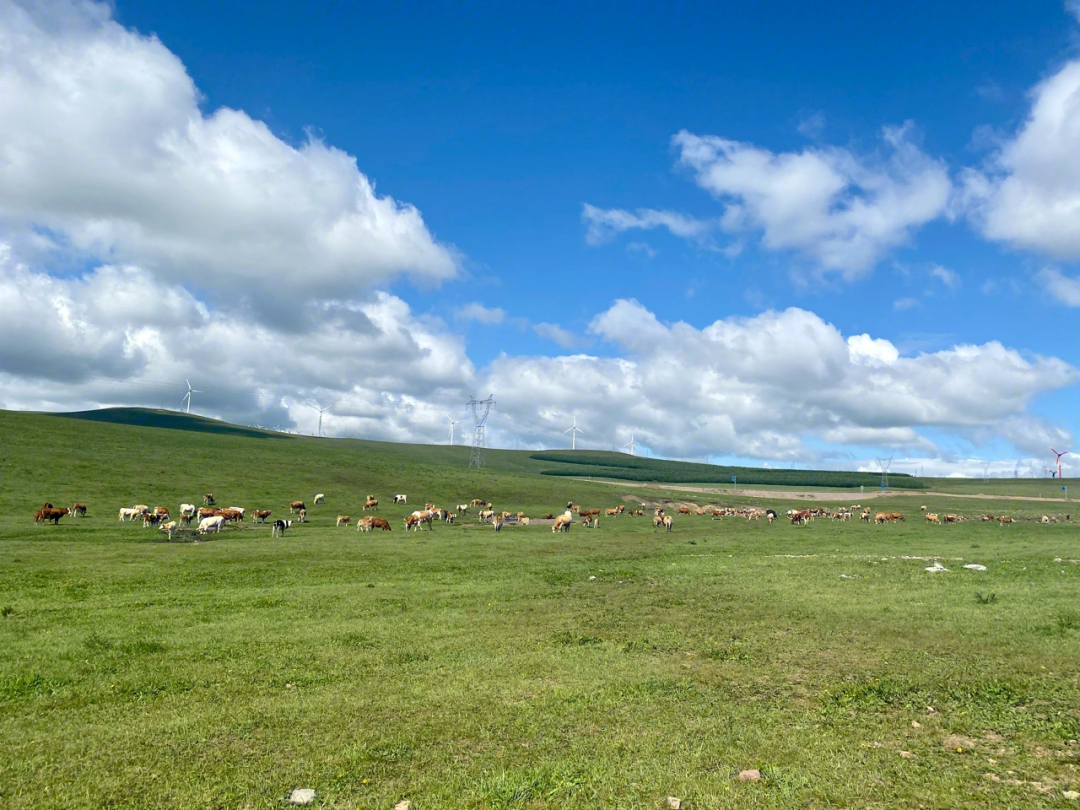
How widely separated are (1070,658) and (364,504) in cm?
6863

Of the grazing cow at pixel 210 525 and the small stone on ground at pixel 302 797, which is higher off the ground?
the small stone on ground at pixel 302 797

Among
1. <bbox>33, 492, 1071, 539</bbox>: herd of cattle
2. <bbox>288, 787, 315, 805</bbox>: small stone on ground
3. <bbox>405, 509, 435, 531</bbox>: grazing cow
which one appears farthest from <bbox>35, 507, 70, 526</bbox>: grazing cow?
<bbox>288, 787, 315, 805</bbox>: small stone on ground

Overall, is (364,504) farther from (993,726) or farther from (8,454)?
(993,726)

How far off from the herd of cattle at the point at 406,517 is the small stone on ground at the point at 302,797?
131 feet

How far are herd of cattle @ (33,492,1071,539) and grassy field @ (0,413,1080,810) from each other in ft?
51.7

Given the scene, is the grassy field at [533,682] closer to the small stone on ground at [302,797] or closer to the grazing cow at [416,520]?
the small stone on ground at [302,797]

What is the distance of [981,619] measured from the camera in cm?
1962

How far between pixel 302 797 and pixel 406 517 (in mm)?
53117

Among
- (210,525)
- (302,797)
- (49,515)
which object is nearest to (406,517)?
(210,525)

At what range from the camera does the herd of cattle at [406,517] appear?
1929 inches

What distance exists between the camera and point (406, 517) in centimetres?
6100

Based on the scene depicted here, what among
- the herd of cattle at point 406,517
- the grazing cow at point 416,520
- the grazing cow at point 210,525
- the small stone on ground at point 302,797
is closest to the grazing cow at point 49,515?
the herd of cattle at point 406,517

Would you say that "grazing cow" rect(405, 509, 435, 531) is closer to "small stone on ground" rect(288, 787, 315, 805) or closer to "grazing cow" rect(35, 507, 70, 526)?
"grazing cow" rect(35, 507, 70, 526)

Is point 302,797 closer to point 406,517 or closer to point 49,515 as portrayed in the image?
point 49,515
